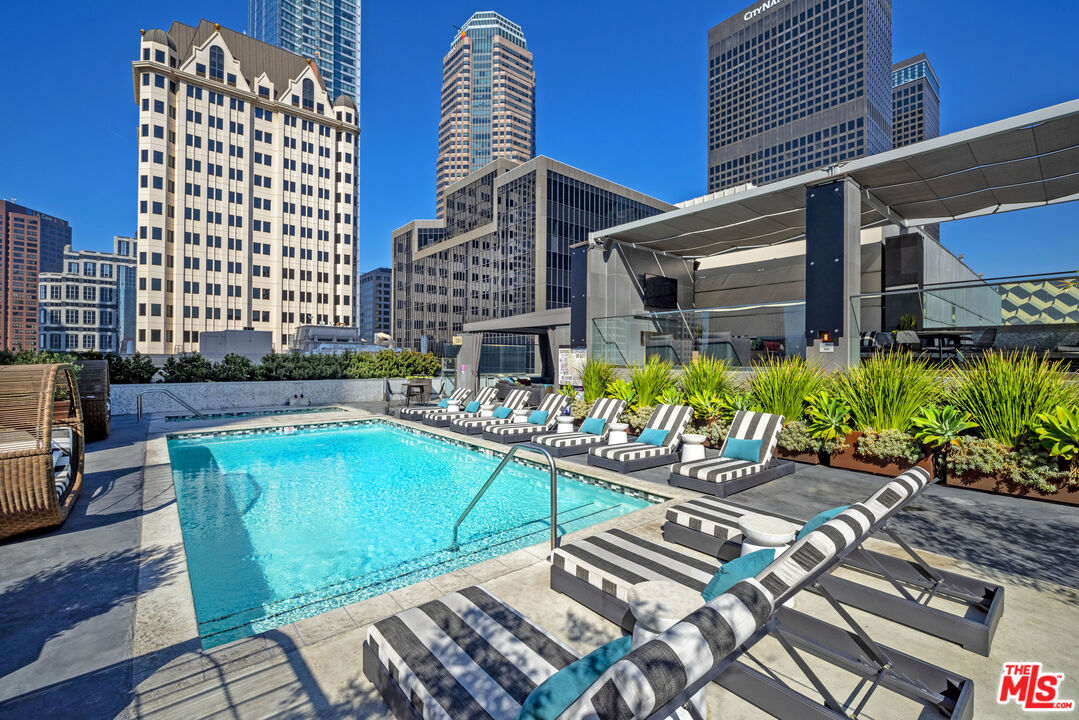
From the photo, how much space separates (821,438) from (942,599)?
185 inches

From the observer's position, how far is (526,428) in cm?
1005

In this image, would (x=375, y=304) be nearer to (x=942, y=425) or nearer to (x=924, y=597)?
(x=942, y=425)

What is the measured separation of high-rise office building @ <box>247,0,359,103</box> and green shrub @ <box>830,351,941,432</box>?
5914 inches

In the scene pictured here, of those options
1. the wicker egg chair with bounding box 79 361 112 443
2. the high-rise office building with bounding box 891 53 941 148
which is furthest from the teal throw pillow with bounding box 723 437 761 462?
the high-rise office building with bounding box 891 53 941 148

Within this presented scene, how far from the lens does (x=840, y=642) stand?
2359 mm

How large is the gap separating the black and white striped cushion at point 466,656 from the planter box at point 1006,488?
627 centimetres

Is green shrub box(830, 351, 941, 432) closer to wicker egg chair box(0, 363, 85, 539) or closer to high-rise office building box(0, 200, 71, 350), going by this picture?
wicker egg chair box(0, 363, 85, 539)

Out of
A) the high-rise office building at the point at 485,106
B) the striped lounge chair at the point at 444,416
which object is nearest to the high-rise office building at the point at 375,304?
the high-rise office building at the point at 485,106

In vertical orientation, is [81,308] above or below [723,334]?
above

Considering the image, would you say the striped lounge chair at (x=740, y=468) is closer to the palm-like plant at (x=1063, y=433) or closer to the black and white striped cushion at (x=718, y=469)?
the black and white striped cushion at (x=718, y=469)

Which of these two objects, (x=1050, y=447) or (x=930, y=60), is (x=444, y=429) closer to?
(x=1050, y=447)

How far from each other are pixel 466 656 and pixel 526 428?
790cm

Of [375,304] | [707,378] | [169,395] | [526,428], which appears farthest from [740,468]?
[375,304]

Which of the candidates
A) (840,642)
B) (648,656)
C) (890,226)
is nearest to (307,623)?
(648,656)
